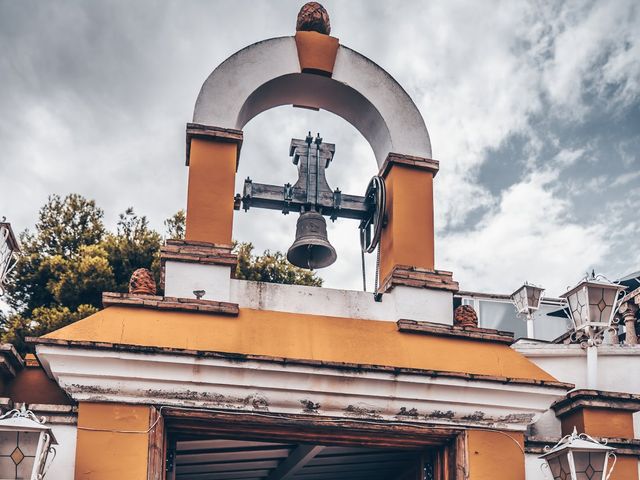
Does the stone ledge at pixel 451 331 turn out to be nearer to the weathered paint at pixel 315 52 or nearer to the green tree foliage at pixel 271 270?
the weathered paint at pixel 315 52

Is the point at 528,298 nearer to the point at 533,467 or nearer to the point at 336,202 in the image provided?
the point at 336,202

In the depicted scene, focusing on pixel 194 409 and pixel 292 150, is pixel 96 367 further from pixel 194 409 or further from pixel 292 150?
pixel 292 150

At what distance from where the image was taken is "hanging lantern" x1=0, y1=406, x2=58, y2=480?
20.1 feet

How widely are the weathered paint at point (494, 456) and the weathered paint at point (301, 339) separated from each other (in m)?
0.50

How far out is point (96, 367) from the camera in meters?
6.82

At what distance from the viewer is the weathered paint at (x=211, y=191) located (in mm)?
7855

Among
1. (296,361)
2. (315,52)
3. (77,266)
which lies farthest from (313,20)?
(77,266)

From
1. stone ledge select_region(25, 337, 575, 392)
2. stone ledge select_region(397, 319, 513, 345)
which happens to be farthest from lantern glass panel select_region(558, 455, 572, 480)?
stone ledge select_region(397, 319, 513, 345)

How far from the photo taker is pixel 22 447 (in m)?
6.18

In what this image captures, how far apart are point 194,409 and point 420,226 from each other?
8.63 feet

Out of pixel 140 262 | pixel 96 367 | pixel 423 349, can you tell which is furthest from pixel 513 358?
pixel 140 262

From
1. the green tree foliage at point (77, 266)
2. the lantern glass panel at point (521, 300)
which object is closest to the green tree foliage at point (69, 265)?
the green tree foliage at point (77, 266)

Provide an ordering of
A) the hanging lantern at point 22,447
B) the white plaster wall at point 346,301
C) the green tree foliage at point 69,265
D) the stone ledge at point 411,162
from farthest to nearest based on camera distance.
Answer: the green tree foliage at point 69,265 → the stone ledge at point 411,162 → the white plaster wall at point 346,301 → the hanging lantern at point 22,447

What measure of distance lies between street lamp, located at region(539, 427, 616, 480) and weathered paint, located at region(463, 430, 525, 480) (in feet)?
0.97
